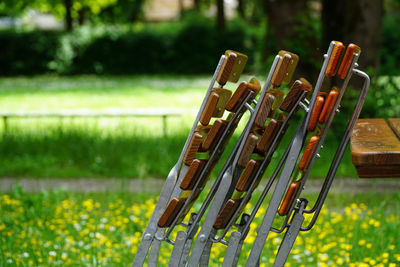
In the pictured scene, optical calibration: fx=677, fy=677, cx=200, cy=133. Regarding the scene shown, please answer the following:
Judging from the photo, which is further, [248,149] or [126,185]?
[126,185]

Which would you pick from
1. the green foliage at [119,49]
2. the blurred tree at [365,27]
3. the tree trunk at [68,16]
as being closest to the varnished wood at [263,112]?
the blurred tree at [365,27]

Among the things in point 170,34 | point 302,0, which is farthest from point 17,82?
point 302,0

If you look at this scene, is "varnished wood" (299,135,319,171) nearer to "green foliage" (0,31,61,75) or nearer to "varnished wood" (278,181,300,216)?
"varnished wood" (278,181,300,216)

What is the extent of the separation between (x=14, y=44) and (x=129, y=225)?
23.5 m

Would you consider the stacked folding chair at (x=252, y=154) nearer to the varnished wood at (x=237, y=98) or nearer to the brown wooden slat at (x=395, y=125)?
the varnished wood at (x=237, y=98)

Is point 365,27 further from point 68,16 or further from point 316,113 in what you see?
point 68,16

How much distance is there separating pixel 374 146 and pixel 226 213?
552 millimetres

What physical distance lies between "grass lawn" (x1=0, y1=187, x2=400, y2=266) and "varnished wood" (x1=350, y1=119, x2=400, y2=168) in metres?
0.95

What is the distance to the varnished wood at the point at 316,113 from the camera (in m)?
2.20

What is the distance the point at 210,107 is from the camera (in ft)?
7.56

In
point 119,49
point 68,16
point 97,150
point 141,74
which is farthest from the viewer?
point 68,16

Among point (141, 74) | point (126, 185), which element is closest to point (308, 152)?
point (126, 185)

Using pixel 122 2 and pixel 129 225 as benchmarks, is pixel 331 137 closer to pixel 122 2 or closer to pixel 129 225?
pixel 129 225

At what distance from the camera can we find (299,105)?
2.32 m
